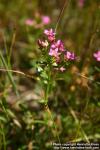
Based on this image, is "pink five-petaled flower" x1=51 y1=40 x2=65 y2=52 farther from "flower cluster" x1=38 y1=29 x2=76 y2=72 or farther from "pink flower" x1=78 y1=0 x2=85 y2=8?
"pink flower" x1=78 y1=0 x2=85 y2=8

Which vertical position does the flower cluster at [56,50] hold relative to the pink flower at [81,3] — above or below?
below

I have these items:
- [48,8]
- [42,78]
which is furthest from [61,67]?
[48,8]

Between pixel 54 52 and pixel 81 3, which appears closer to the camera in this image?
pixel 54 52

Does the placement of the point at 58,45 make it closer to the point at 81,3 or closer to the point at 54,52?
the point at 54,52

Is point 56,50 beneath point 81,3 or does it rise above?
beneath

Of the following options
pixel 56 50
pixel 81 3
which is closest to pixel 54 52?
pixel 56 50

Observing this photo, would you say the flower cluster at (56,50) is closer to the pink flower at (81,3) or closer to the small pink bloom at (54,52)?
the small pink bloom at (54,52)

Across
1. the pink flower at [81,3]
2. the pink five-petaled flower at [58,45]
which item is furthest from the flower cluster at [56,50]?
the pink flower at [81,3]

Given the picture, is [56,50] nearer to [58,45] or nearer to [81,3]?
[58,45]

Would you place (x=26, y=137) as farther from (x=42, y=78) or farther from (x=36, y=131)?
(x=42, y=78)
